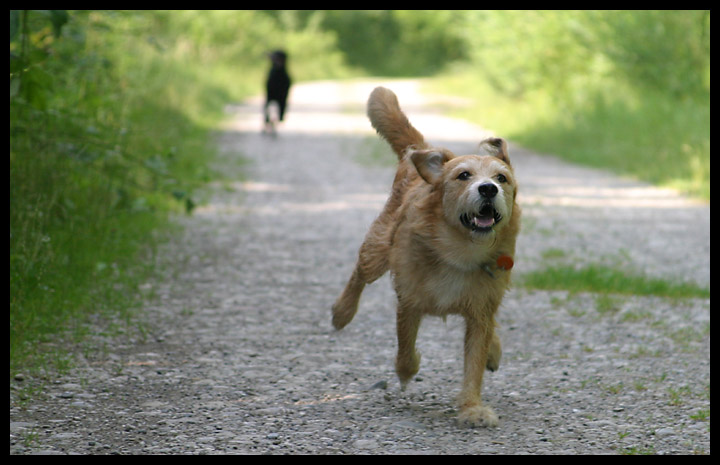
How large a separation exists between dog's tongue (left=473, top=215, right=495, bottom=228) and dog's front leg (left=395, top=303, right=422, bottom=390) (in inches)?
22.7

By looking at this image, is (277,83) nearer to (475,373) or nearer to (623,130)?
(623,130)

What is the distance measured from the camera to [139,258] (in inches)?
305

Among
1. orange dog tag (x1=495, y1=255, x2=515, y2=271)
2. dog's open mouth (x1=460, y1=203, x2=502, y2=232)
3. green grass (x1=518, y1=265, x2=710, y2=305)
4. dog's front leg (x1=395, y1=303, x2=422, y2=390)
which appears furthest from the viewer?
green grass (x1=518, y1=265, x2=710, y2=305)

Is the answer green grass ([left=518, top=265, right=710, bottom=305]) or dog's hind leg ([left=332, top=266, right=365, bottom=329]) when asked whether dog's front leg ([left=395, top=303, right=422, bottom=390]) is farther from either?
green grass ([left=518, top=265, right=710, bottom=305])

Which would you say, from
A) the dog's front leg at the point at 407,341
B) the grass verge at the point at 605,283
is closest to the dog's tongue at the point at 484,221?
the dog's front leg at the point at 407,341

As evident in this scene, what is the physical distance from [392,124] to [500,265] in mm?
1347

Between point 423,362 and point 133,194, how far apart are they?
475 centimetres

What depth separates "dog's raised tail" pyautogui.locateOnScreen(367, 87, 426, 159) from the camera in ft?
18.6

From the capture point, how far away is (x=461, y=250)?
4.64 m

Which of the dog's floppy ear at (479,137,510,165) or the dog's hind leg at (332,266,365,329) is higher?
the dog's floppy ear at (479,137,510,165)

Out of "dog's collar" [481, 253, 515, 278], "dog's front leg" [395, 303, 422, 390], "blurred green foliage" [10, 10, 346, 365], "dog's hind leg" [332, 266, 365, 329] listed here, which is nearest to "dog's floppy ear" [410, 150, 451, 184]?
"dog's collar" [481, 253, 515, 278]

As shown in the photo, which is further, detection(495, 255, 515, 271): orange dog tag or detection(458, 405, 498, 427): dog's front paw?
detection(495, 255, 515, 271): orange dog tag

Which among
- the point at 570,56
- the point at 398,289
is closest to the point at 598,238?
the point at 398,289
